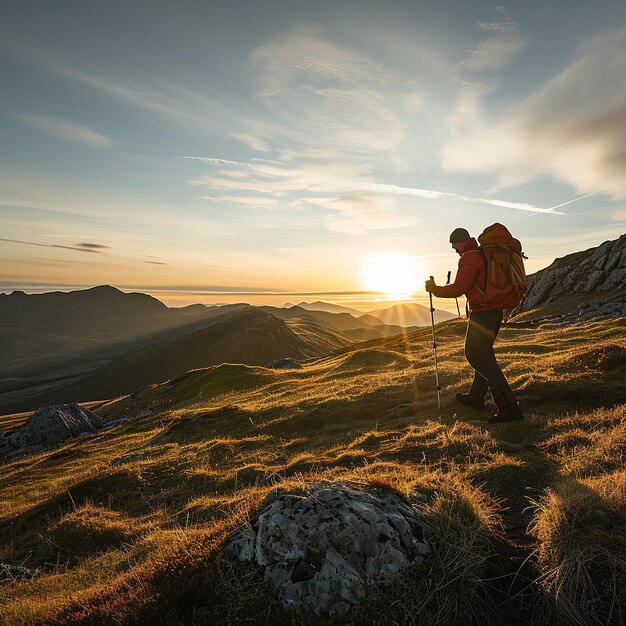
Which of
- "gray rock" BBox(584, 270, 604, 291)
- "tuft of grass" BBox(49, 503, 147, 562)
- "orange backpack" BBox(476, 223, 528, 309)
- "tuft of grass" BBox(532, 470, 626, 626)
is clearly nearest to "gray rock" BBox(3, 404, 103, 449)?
"tuft of grass" BBox(49, 503, 147, 562)

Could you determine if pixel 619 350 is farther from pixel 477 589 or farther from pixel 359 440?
pixel 477 589

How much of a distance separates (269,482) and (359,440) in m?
3.58

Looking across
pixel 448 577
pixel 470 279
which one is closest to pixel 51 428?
pixel 470 279

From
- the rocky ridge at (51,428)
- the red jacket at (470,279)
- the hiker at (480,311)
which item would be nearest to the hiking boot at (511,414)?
the hiker at (480,311)

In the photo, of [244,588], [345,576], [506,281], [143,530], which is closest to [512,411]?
[506,281]

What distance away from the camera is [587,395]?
12.5 meters

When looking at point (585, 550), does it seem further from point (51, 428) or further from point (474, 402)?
point (51, 428)

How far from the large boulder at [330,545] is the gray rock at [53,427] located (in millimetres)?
51604

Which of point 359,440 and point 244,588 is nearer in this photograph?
point 244,588

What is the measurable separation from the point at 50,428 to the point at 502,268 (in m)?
54.0

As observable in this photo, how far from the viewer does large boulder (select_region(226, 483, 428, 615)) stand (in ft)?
14.0

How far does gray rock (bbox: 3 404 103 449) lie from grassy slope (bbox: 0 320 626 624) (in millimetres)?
29379

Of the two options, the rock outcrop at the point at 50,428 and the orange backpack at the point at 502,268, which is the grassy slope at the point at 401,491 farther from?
the rock outcrop at the point at 50,428

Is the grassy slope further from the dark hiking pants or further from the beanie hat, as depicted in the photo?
the beanie hat
